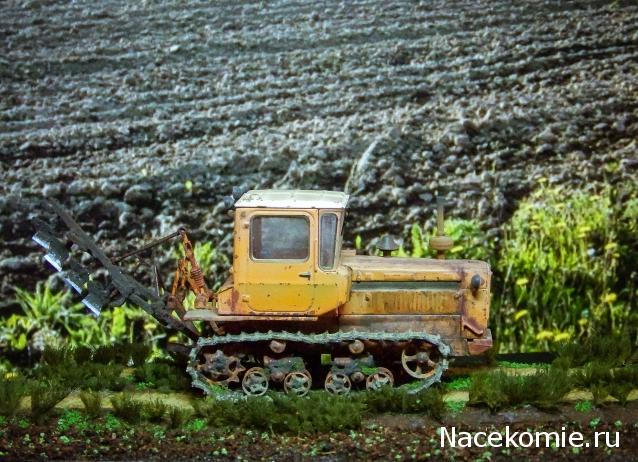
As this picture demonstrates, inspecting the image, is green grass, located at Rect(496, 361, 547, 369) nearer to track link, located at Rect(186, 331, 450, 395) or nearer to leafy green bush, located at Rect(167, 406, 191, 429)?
track link, located at Rect(186, 331, 450, 395)

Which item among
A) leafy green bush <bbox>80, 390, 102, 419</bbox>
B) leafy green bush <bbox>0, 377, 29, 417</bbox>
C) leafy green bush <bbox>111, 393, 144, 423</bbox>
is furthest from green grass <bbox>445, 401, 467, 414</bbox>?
leafy green bush <bbox>0, 377, 29, 417</bbox>

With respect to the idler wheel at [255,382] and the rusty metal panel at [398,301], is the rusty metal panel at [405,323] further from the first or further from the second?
the idler wheel at [255,382]

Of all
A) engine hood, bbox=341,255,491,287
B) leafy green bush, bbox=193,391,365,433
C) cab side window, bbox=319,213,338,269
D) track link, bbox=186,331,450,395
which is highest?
cab side window, bbox=319,213,338,269

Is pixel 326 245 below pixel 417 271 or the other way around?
the other way around

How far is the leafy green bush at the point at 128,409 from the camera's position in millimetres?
5656

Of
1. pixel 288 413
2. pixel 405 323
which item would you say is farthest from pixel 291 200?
pixel 288 413

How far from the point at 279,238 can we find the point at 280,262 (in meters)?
0.15

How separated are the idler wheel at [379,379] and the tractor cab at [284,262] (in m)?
0.49

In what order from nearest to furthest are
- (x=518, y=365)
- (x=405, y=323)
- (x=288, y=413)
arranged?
(x=288, y=413) → (x=405, y=323) → (x=518, y=365)

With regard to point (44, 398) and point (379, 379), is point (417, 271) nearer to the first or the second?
point (379, 379)

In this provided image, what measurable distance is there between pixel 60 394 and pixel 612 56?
555 centimetres

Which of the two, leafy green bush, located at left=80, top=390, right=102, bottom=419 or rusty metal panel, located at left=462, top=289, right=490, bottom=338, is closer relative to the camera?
leafy green bush, located at left=80, top=390, right=102, bottom=419

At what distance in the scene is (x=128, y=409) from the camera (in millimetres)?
5664

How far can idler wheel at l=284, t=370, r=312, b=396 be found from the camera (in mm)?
5971
